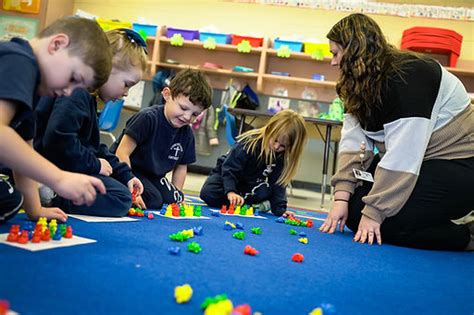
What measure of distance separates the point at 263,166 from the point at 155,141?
643 millimetres

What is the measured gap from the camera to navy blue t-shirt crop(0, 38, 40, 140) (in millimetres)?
860

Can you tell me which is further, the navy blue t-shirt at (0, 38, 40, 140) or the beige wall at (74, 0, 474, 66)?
the beige wall at (74, 0, 474, 66)

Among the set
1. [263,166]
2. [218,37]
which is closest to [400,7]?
[218,37]

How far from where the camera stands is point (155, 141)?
84.2 inches

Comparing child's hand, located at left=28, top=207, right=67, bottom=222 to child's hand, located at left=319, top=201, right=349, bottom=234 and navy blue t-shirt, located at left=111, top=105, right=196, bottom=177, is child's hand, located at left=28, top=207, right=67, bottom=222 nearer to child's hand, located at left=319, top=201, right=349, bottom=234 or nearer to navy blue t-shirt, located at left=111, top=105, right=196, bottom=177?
navy blue t-shirt, located at left=111, top=105, right=196, bottom=177

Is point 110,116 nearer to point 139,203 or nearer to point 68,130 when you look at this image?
point 139,203

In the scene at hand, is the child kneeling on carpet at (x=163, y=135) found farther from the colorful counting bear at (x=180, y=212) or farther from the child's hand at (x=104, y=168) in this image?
the child's hand at (x=104, y=168)

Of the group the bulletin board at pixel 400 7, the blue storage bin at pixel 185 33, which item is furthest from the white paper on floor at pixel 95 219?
the bulletin board at pixel 400 7

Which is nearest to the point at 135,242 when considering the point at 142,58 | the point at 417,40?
the point at 142,58

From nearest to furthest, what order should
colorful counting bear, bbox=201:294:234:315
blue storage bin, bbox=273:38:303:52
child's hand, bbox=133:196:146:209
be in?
colorful counting bear, bbox=201:294:234:315
child's hand, bbox=133:196:146:209
blue storage bin, bbox=273:38:303:52

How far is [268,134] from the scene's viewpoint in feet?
7.82

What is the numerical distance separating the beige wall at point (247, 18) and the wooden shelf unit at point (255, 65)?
33 centimetres

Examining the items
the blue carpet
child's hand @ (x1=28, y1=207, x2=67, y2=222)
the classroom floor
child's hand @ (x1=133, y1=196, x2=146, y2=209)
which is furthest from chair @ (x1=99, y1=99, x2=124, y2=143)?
child's hand @ (x1=28, y1=207, x2=67, y2=222)

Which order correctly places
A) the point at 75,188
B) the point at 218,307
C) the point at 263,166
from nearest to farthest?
the point at 218,307 → the point at 75,188 → the point at 263,166
